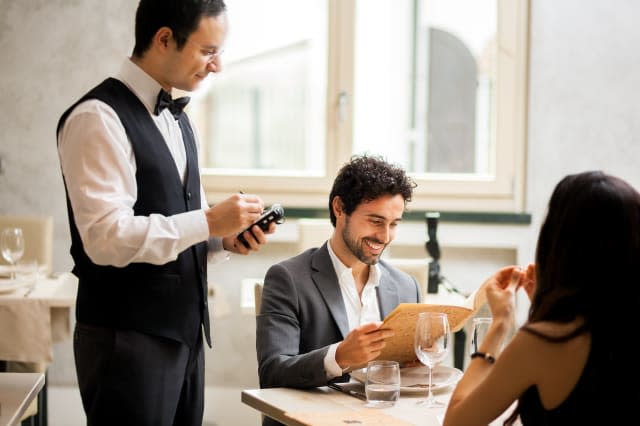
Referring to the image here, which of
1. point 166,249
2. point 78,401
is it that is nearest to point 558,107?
point 78,401

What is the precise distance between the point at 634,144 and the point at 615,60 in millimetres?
424

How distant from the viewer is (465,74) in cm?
463

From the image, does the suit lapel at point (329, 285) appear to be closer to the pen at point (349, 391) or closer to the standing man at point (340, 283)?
the standing man at point (340, 283)

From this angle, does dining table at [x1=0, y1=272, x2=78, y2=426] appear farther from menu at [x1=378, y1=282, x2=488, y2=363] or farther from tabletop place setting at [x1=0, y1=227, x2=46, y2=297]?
menu at [x1=378, y1=282, x2=488, y2=363]

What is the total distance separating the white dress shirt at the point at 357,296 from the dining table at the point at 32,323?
4.14ft

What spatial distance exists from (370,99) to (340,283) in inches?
92.8

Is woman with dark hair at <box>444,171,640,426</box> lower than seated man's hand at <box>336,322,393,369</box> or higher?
higher

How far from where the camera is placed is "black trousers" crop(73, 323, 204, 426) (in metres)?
1.87

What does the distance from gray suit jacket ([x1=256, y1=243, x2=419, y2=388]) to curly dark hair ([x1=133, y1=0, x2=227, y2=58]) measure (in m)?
0.68

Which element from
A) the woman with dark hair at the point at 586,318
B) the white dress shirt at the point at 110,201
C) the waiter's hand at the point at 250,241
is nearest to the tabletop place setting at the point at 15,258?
the waiter's hand at the point at 250,241

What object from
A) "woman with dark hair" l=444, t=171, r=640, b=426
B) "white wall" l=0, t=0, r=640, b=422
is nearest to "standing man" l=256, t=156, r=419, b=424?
"woman with dark hair" l=444, t=171, r=640, b=426

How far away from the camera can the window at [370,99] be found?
4.52 meters

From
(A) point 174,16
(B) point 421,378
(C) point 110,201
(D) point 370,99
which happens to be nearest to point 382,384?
(B) point 421,378

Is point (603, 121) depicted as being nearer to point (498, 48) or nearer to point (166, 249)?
point (498, 48)
